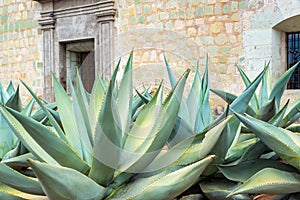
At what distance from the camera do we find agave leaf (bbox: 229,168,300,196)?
0.64 m

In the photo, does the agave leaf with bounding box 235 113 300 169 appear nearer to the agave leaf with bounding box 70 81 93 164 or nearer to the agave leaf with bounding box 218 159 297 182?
the agave leaf with bounding box 218 159 297 182

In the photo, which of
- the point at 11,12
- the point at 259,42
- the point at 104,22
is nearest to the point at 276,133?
the point at 259,42

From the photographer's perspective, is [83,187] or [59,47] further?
[59,47]

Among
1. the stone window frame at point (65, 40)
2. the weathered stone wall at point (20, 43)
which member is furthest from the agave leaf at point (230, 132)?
the weathered stone wall at point (20, 43)

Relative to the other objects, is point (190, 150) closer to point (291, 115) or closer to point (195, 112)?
point (195, 112)

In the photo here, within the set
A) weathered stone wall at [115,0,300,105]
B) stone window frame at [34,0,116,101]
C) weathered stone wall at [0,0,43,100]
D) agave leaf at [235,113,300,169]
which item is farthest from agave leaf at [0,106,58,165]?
weathered stone wall at [0,0,43,100]

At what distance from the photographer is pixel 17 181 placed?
2.27 feet

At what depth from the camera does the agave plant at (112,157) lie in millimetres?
643

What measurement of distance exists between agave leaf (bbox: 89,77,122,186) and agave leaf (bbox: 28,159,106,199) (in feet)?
0.09

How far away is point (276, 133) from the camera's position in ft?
2.28

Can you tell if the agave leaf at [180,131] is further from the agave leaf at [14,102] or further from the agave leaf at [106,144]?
the agave leaf at [14,102]

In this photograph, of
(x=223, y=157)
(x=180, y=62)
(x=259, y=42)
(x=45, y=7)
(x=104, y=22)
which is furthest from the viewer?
(x=45, y=7)

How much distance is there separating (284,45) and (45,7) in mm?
3848

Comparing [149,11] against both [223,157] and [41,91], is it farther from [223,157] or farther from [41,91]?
[223,157]
